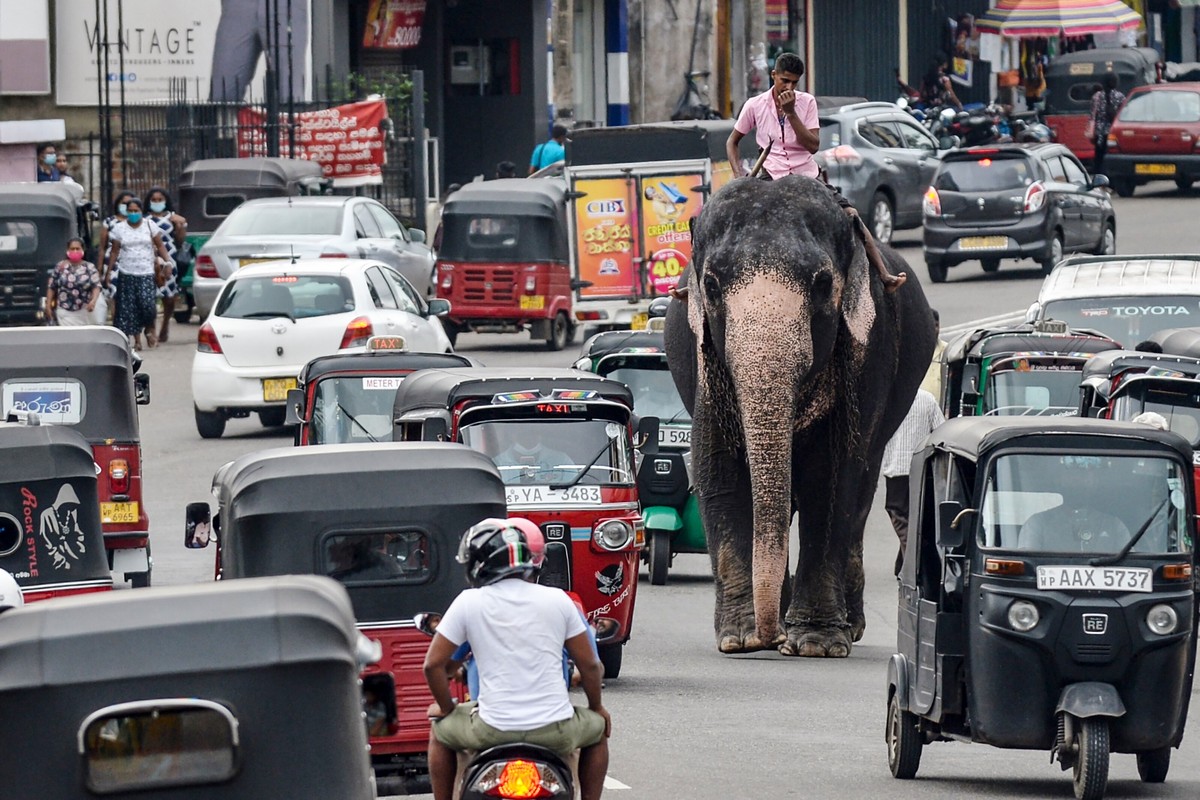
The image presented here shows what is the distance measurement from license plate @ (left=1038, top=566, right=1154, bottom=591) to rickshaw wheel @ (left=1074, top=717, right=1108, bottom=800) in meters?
0.56

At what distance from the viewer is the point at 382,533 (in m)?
10.3

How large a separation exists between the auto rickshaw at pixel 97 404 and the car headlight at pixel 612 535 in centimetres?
389

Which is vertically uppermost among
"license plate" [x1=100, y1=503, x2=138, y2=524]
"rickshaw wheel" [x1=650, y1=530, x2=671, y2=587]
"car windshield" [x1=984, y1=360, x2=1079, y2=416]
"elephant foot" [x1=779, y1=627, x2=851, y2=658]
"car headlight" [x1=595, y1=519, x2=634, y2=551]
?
"car windshield" [x1=984, y1=360, x2=1079, y2=416]

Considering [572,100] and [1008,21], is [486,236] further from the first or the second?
[1008,21]

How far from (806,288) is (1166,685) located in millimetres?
3454

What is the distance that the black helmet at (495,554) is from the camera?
25.0ft

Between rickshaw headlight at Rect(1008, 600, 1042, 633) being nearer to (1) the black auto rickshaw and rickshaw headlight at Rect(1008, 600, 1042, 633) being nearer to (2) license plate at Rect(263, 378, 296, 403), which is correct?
(2) license plate at Rect(263, 378, 296, 403)

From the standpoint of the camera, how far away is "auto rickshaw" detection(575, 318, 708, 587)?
1803 cm

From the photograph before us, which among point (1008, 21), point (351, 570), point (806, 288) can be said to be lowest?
point (351, 570)

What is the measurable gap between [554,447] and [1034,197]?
19.2 m

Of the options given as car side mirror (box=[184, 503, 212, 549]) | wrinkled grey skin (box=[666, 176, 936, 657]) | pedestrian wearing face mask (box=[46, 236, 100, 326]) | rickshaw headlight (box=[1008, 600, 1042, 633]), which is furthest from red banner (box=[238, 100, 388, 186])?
rickshaw headlight (box=[1008, 600, 1042, 633])

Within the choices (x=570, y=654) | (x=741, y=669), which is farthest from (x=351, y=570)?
(x=741, y=669)

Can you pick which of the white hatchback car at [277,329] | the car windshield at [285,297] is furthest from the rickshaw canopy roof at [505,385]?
the car windshield at [285,297]

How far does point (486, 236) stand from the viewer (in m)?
29.0
